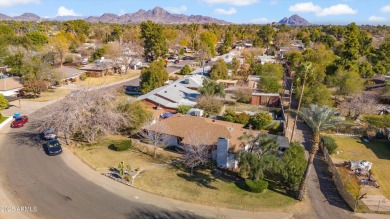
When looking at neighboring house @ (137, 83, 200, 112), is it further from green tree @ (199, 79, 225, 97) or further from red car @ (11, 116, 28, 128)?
red car @ (11, 116, 28, 128)

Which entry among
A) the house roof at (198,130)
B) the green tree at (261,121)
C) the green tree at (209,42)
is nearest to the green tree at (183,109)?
the house roof at (198,130)

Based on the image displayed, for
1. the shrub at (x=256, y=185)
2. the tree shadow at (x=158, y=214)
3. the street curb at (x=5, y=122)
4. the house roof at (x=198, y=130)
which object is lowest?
the tree shadow at (x=158, y=214)

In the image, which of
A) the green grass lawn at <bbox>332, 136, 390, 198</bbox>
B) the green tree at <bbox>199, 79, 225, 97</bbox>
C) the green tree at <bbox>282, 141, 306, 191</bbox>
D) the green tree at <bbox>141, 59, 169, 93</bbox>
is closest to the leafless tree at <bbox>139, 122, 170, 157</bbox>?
the green tree at <bbox>282, 141, 306, 191</bbox>

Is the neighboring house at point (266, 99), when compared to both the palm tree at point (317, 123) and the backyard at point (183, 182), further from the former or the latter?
the palm tree at point (317, 123)

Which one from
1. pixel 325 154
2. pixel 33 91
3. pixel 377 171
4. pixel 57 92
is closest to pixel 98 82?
pixel 57 92

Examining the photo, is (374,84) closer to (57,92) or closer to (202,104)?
(202,104)
